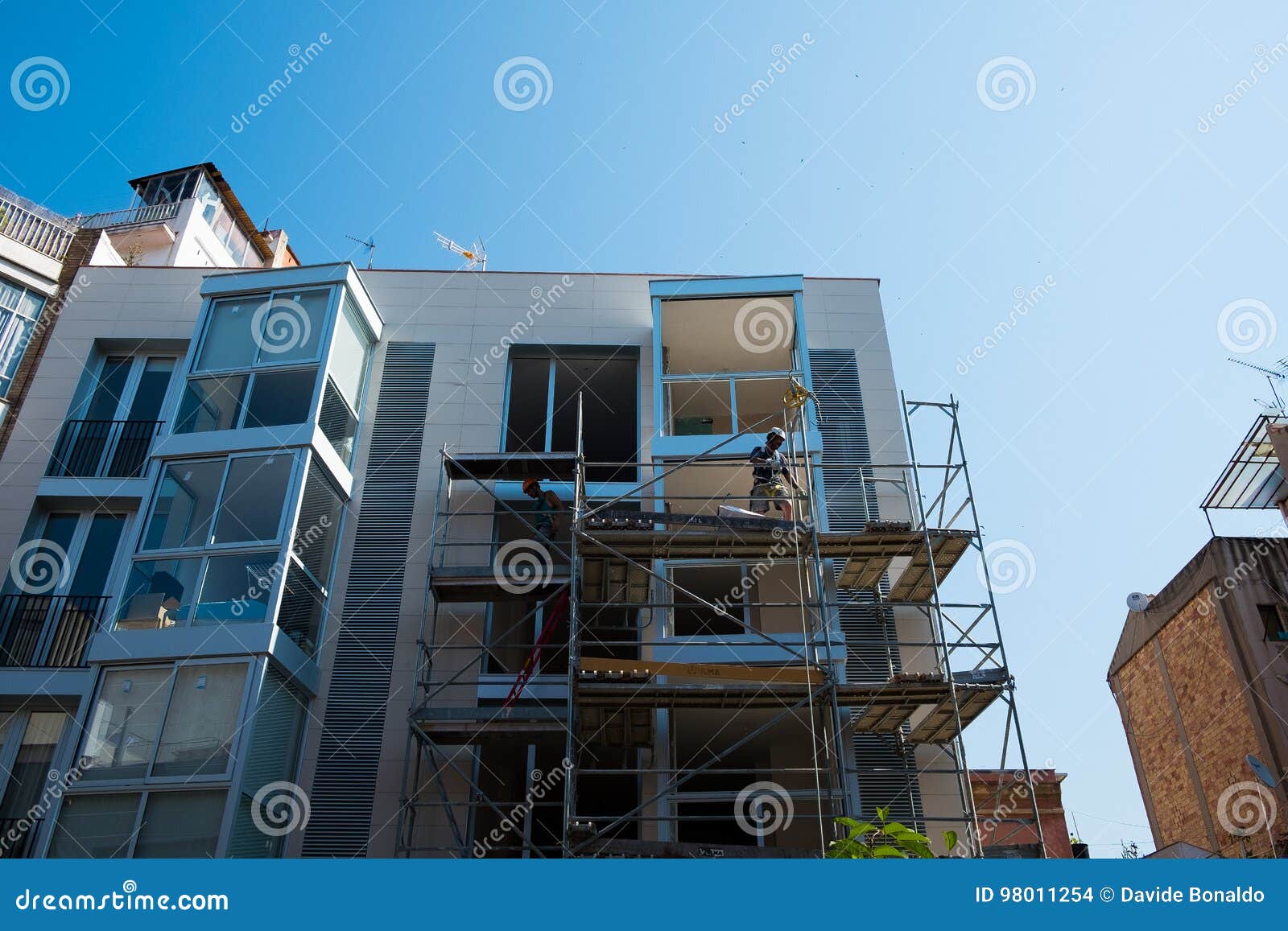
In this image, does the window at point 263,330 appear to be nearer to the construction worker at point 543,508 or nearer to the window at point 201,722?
the construction worker at point 543,508

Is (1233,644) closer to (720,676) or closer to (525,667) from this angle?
(720,676)

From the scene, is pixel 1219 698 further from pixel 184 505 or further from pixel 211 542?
pixel 184 505

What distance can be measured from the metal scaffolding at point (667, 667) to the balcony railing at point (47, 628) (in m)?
4.57

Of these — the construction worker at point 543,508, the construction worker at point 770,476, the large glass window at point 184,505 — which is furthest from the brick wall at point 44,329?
the construction worker at point 770,476

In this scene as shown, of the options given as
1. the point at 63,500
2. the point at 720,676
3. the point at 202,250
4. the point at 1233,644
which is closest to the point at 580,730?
the point at 720,676

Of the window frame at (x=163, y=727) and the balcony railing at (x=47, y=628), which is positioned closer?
the window frame at (x=163, y=727)

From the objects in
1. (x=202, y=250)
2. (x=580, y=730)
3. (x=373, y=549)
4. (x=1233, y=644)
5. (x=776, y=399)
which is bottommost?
(x=580, y=730)

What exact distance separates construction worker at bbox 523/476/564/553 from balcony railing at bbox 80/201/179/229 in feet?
67.2

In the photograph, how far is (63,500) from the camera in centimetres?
1504

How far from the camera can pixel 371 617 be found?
14.1m

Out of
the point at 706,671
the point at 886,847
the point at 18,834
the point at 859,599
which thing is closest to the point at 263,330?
the point at 18,834

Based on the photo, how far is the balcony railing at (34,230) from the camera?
16.8m

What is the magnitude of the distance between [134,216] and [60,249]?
1436 centimetres

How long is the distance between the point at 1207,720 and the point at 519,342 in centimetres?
1620
